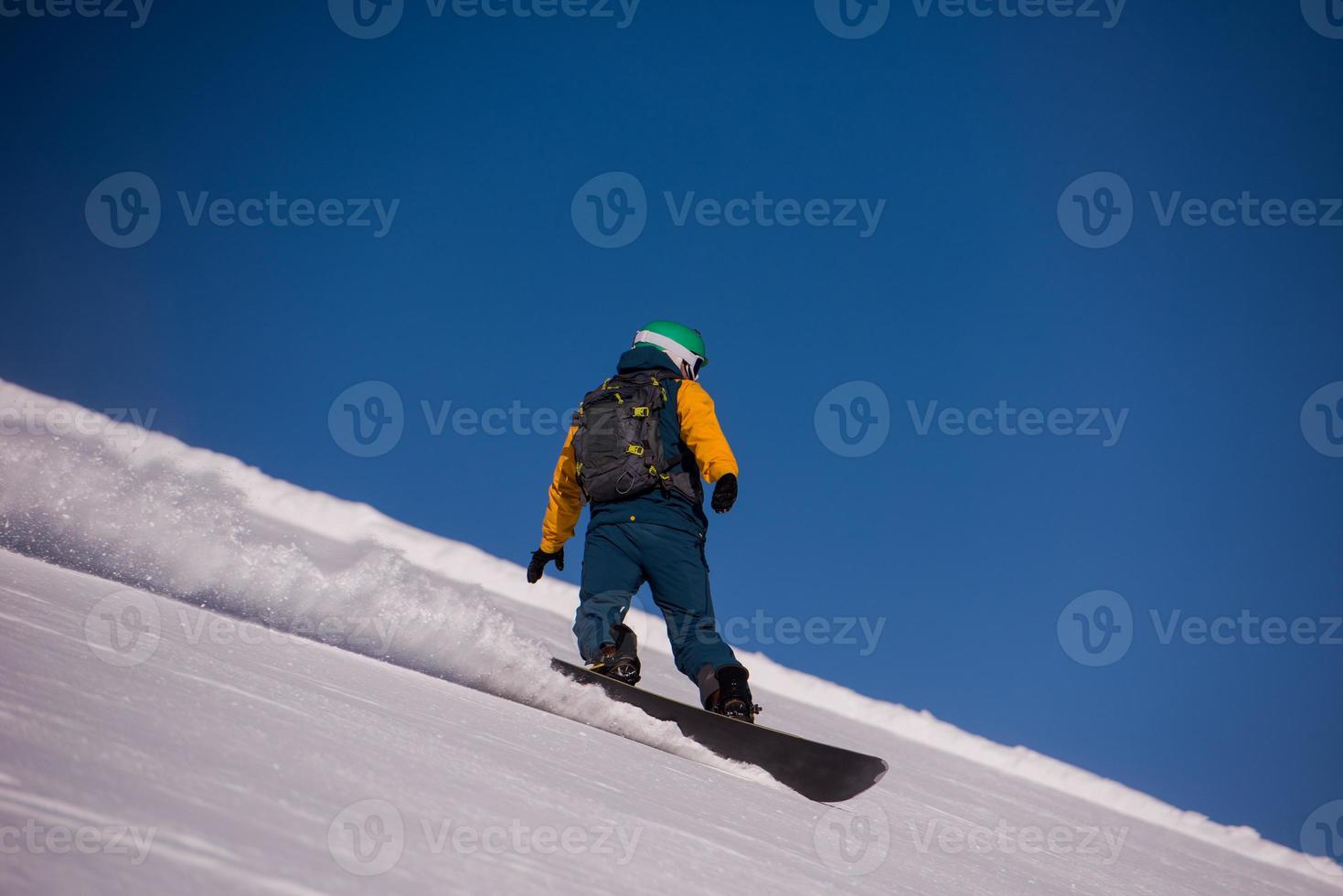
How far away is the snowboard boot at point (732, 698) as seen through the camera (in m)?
4.42

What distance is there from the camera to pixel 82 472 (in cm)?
489

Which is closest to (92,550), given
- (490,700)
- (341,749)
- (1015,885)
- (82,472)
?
(82,472)

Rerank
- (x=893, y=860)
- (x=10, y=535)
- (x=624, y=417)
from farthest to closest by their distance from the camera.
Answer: (x=624, y=417) → (x=10, y=535) → (x=893, y=860)

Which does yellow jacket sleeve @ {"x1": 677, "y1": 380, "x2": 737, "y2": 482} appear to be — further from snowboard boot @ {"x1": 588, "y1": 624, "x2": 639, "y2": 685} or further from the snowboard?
the snowboard

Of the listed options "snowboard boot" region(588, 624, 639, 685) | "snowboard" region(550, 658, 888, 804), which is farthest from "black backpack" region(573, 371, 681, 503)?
"snowboard" region(550, 658, 888, 804)

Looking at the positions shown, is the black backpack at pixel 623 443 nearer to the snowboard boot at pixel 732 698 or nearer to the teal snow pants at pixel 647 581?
the teal snow pants at pixel 647 581

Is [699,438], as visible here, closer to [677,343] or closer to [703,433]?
[703,433]

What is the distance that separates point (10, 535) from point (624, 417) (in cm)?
325

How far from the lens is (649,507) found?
5074 mm

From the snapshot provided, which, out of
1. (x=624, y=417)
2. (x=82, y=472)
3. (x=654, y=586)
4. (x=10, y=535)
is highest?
(x=624, y=417)

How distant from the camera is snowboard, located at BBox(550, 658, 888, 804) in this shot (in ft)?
13.3

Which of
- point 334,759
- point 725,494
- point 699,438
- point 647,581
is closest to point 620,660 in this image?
point 647,581

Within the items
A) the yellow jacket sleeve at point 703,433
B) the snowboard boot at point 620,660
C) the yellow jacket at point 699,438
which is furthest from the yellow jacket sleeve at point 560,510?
the snowboard boot at point 620,660

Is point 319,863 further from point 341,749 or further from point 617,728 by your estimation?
point 617,728
